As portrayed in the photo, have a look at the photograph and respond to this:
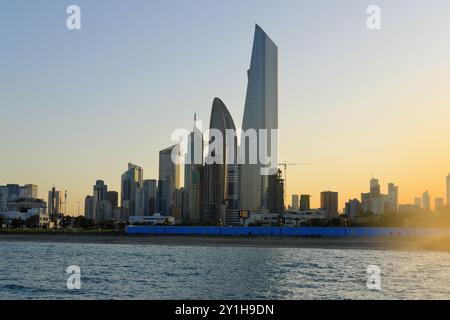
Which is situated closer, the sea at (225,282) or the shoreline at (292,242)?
the sea at (225,282)

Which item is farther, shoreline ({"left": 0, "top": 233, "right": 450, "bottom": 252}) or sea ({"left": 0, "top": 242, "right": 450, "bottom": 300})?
shoreline ({"left": 0, "top": 233, "right": 450, "bottom": 252})

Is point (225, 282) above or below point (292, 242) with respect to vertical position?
above

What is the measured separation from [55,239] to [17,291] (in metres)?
150

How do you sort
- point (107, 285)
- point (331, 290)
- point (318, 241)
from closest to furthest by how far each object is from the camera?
Answer: 1. point (331, 290)
2. point (107, 285)
3. point (318, 241)

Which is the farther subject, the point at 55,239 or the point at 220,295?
the point at 55,239

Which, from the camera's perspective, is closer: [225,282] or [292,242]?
[225,282]

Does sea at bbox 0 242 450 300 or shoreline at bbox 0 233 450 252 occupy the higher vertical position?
sea at bbox 0 242 450 300

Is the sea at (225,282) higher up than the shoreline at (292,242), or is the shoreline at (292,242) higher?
the sea at (225,282)
